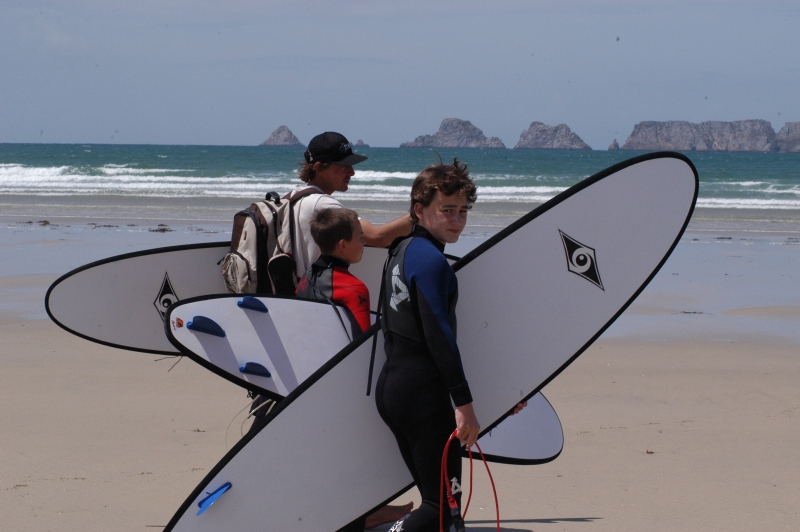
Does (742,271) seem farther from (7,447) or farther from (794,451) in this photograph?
(7,447)

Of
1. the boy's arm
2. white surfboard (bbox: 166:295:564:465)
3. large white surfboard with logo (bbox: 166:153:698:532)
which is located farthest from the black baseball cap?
large white surfboard with logo (bbox: 166:153:698:532)

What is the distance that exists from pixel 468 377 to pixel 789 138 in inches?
4570

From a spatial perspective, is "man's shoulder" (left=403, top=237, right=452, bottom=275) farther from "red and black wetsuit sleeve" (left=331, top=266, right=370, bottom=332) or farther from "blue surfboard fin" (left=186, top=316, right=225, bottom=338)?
"blue surfboard fin" (left=186, top=316, right=225, bottom=338)

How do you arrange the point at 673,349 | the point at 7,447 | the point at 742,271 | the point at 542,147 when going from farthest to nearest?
the point at 542,147, the point at 742,271, the point at 673,349, the point at 7,447

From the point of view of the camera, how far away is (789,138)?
10694 cm

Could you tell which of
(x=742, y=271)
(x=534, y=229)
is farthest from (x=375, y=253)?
(x=742, y=271)

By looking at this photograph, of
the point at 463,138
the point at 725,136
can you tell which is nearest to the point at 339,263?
the point at 725,136

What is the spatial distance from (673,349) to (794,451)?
2.18m

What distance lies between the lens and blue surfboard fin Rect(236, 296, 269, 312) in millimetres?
2999

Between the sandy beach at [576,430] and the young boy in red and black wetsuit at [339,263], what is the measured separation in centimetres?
65

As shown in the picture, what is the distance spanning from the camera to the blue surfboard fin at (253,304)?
2999 mm

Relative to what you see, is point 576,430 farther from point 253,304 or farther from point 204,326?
point 204,326

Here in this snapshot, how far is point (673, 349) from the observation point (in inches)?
248

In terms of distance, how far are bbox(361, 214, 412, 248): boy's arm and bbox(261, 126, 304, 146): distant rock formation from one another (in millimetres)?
124671
